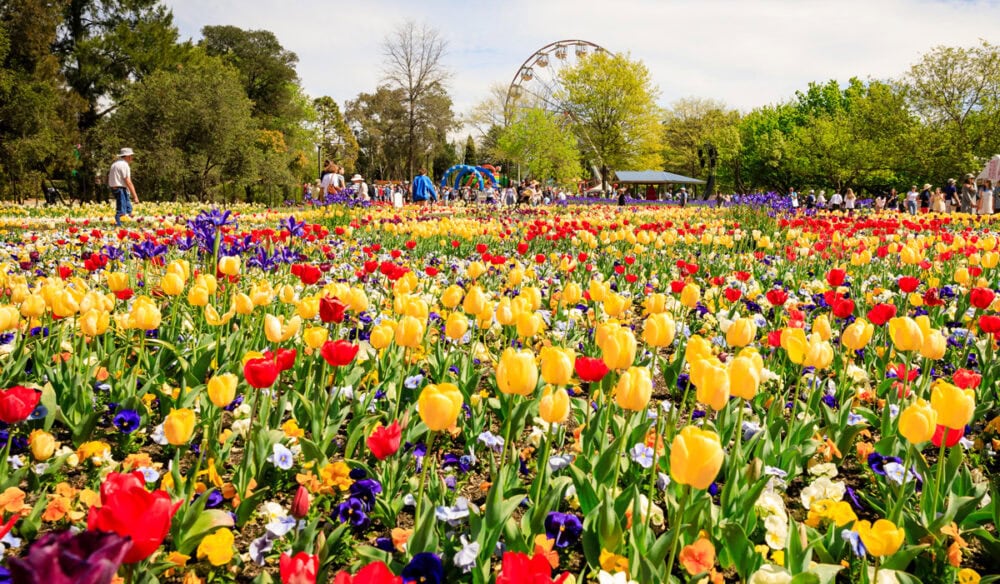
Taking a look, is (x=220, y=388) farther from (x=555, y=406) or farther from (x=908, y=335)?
(x=908, y=335)

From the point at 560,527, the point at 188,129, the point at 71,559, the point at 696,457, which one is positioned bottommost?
the point at 560,527

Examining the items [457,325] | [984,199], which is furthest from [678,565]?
[984,199]

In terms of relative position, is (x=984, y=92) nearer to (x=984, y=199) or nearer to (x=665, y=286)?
(x=984, y=199)

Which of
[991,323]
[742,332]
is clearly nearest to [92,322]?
[742,332]

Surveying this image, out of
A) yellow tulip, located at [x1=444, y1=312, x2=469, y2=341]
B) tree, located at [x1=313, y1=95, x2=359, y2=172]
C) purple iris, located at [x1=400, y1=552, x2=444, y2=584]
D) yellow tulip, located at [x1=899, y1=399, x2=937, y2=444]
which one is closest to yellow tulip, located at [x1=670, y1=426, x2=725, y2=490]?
purple iris, located at [x1=400, y1=552, x2=444, y2=584]

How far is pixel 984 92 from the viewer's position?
3784 cm

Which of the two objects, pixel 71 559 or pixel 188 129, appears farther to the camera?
pixel 188 129

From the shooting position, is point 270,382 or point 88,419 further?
point 88,419

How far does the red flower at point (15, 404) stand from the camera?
1669mm

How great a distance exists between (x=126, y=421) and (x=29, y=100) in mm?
28640

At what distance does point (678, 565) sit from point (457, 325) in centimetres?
113

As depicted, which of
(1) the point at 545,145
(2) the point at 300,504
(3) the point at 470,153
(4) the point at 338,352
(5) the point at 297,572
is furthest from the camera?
(3) the point at 470,153

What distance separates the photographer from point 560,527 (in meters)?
1.83

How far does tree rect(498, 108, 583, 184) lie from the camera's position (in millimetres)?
52906
